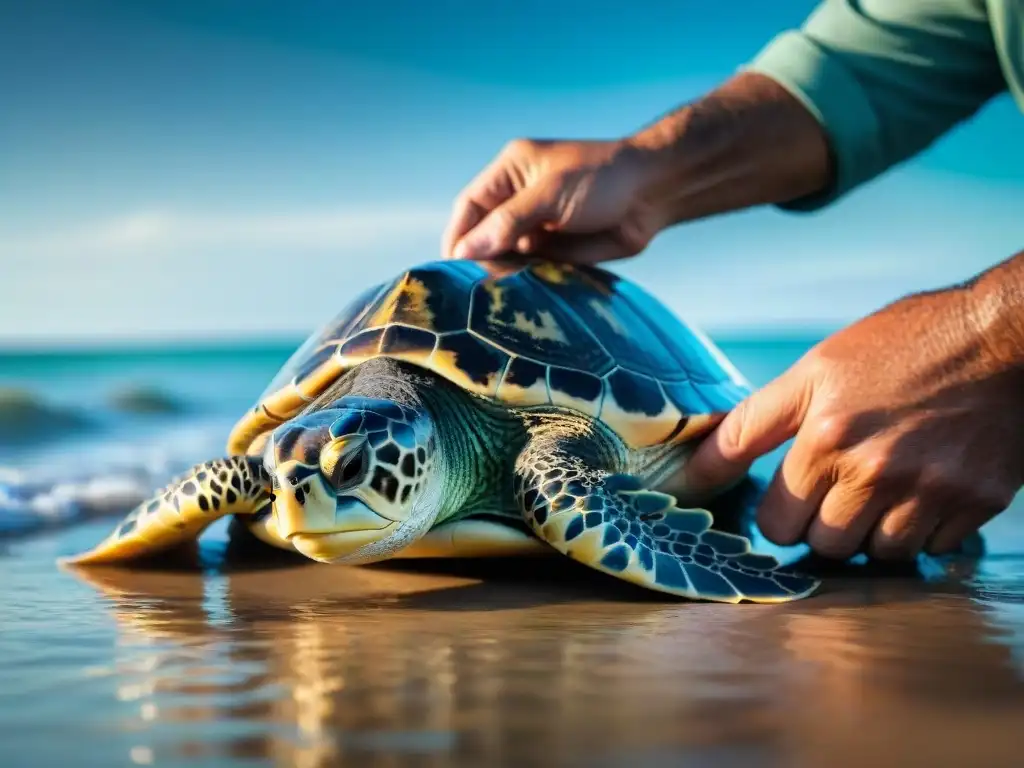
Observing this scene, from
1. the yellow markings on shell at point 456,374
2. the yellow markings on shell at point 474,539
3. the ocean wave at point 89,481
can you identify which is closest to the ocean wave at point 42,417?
the ocean wave at point 89,481

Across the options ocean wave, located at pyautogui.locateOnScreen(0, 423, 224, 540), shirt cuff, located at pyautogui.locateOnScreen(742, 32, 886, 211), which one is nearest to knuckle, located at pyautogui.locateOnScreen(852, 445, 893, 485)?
shirt cuff, located at pyautogui.locateOnScreen(742, 32, 886, 211)

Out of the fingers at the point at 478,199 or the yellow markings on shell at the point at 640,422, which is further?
the fingers at the point at 478,199

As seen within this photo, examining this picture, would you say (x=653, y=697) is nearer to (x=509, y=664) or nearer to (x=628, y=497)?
(x=509, y=664)

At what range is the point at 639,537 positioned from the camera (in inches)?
90.8

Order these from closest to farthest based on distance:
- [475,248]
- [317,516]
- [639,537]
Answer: [317,516] < [639,537] < [475,248]

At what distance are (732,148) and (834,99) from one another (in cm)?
43

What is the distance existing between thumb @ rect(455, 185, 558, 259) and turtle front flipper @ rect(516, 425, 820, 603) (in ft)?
3.69

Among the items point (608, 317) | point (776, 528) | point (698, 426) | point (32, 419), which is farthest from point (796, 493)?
point (32, 419)

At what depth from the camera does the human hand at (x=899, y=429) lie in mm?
2438

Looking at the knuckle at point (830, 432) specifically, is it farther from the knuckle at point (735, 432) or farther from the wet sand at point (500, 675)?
the wet sand at point (500, 675)

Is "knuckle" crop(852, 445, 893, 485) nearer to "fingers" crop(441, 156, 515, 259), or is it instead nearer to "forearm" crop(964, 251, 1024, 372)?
"forearm" crop(964, 251, 1024, 372)

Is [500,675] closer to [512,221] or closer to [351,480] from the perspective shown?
[351,480]

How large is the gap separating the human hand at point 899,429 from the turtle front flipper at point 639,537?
0.33 m

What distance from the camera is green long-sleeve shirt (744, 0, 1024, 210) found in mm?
3785
